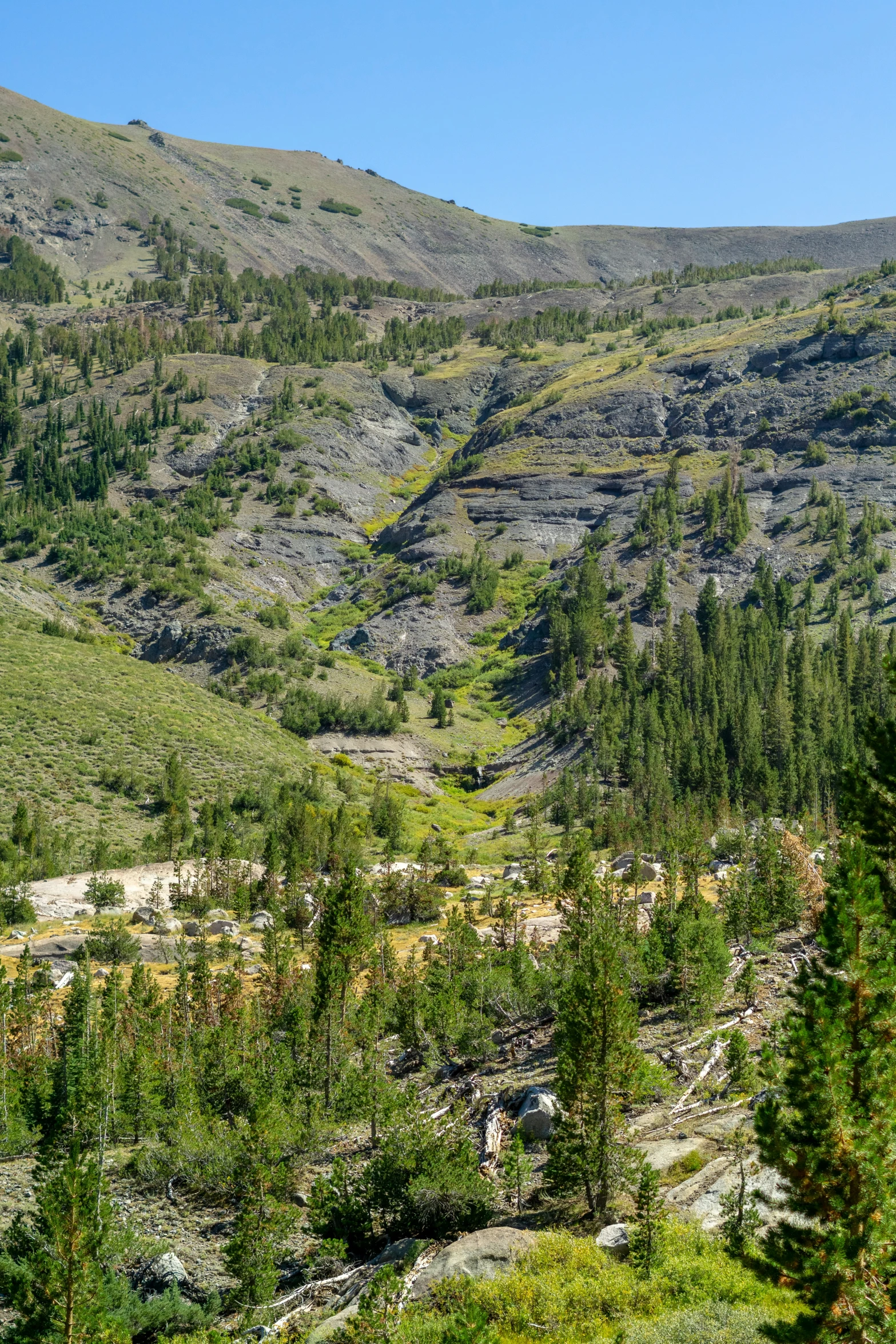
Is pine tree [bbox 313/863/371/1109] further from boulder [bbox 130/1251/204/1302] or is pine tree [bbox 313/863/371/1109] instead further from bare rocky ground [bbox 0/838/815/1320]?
boulder [bbox 130/1251/204/1302]

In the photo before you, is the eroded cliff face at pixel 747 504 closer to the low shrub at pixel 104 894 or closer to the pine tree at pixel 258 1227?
the low shrub at pixel 104 894

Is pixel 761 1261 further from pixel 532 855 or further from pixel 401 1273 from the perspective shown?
pixel 532 855

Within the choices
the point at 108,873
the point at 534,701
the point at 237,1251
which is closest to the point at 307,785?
the point at 108,873

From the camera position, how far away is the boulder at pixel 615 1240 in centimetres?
2094

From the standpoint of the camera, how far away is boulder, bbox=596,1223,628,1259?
2094 cm

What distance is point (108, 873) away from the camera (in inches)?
2977

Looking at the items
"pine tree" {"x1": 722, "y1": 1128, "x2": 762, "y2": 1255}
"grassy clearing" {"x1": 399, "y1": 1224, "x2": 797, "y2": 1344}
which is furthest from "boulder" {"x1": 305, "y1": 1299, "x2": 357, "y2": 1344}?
"pine tree" {"x1": 722, "y1": 1128, "x2": 762, "y2": 1255}

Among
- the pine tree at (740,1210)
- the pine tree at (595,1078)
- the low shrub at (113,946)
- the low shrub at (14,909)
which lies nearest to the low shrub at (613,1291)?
the pine tree at (740,1210)

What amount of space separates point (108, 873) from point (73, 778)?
18.0 m

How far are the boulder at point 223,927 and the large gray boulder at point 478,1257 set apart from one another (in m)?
42.9

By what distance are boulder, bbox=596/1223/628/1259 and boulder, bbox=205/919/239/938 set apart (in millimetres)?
43893

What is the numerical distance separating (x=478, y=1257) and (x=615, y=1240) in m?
2.94

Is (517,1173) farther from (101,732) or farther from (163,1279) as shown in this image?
(101,732)

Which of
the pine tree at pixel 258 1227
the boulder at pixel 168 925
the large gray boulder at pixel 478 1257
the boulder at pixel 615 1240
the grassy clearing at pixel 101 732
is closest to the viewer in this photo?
the large gray boulder at pixel 478 1257
